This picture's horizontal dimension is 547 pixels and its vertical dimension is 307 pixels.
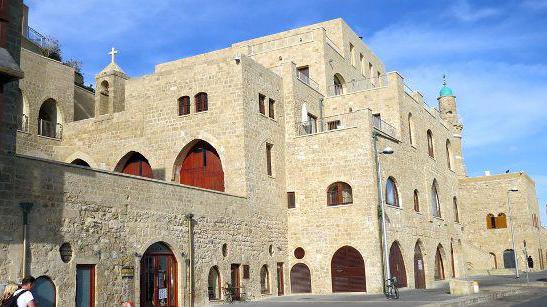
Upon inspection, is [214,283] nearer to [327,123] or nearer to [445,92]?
[327,123]

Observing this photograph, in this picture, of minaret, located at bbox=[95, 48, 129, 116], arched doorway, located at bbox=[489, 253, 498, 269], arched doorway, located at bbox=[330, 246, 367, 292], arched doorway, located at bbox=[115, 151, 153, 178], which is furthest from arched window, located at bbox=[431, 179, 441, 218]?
minaret, located at bbox=[95, 48, 129, 116]

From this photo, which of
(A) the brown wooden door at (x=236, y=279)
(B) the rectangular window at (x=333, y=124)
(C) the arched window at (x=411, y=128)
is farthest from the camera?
(C) the arched window at (x=411, y=128)

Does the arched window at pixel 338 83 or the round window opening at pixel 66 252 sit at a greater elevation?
the arched window at pixel 338 83

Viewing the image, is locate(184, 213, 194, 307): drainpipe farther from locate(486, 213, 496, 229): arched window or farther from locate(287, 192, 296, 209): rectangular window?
locate(486, 213, 496, 229): arched window

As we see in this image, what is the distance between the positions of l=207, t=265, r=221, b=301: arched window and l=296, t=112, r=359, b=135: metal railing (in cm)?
925

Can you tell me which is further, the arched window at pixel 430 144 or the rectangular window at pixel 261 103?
the arched window at pixel 430 144

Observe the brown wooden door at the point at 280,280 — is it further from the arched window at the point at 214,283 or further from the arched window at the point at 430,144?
the arched window at the point at 430,144

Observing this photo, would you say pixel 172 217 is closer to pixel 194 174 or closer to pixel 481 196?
pixel 194 174

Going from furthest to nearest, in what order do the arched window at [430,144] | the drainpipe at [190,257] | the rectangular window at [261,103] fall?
the arched window at [430,144]
the rectangular window at [261,103]
the drainpipe at [190,257]

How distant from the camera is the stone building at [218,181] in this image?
683 inches

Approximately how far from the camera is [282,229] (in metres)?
28.6

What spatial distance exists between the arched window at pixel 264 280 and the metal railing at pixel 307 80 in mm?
10280

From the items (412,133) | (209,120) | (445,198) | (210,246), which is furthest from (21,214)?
(445,198)

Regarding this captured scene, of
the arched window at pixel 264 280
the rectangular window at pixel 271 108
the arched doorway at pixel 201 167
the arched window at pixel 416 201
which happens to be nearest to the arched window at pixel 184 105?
the arched doorway at pixel 201 167
